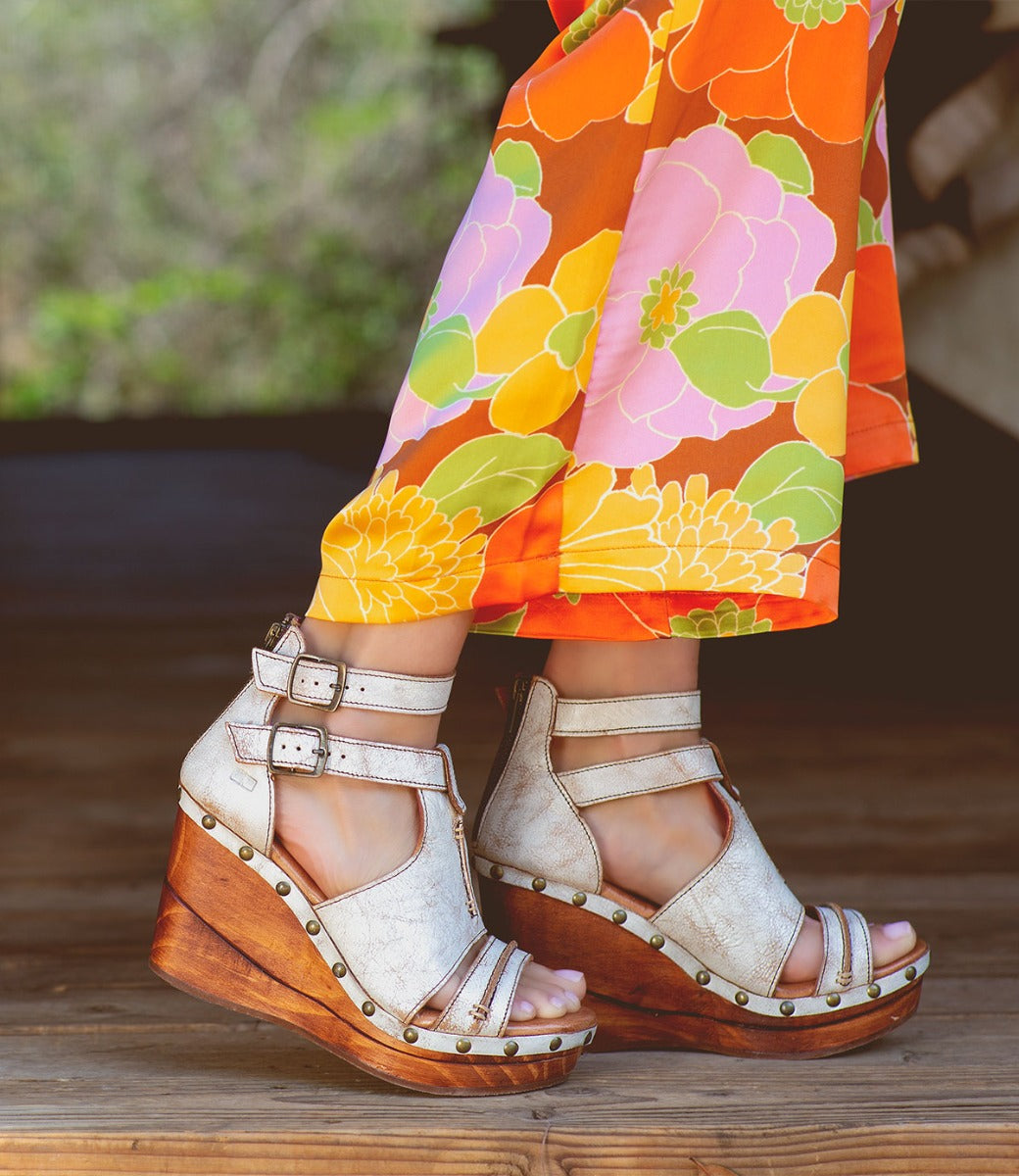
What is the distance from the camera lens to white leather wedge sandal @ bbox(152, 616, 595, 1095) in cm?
62

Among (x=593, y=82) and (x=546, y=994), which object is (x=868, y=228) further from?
(x=546, y=994)

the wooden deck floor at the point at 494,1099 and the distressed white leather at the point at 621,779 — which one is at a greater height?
the distressed white leather at the point at 621,779

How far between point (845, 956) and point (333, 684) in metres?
0.30

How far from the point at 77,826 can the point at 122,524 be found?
2505mm

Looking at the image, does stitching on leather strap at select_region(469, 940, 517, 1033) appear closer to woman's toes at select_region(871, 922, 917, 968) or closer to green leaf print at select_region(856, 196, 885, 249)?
woman's toes at select_region(871, 922, 917, 968)

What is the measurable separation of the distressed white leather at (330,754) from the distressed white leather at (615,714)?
9 centimetres

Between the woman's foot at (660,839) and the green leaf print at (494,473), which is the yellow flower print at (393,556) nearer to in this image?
the green leaf print at (494,473)

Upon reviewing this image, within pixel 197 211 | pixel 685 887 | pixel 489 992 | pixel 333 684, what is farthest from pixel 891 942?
pixel 197 211

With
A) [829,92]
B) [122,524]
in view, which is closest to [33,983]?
[829,92]

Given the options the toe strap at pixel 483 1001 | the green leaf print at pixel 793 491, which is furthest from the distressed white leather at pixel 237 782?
the green leaf print at pixel 793 491

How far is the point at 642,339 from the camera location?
0.65 metres

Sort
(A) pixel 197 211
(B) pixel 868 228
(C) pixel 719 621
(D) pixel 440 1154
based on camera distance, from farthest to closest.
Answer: (A) pixel 197 211 → (B) pixel 868 228 → (C) pixel 719 621 → (D) pixel 440 1154

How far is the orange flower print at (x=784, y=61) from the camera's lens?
63 centimetres

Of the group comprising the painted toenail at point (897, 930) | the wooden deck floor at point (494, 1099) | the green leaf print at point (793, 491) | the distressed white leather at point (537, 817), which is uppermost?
the green leaf print at point (793, 491)
